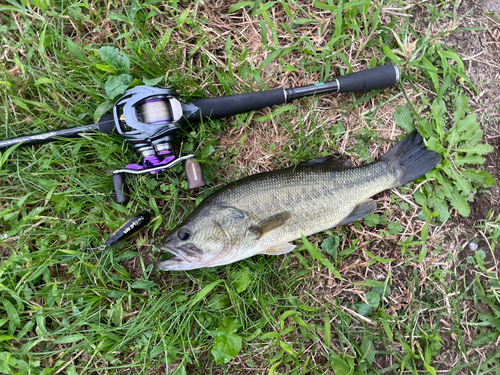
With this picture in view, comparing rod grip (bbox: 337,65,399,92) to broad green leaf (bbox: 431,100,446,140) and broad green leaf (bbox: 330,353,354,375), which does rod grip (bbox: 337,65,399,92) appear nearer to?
broad green leaf (bbox: 431,100,446,140)

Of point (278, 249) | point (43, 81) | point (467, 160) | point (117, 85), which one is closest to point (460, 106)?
point (467, 160)

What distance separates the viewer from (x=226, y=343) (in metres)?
3.02

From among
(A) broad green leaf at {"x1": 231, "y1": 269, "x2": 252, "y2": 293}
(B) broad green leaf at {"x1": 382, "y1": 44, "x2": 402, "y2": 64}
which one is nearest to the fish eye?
(A) broad green leaf at {"x1": 231, "y1": 269, "x2": 252, "y2": 293}

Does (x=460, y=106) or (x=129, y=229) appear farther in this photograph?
(x=460, y=106)

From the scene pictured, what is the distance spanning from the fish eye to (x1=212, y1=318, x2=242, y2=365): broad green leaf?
1.03m

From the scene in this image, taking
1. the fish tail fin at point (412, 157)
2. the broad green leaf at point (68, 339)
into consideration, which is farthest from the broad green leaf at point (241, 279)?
the fish tail fin at point (412, 157)

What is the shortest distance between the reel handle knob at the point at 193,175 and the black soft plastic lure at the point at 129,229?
58 centimetres

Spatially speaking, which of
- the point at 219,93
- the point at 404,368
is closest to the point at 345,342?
the point at 404,368

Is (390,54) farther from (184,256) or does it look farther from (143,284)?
(143,284)

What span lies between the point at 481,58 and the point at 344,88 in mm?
1883

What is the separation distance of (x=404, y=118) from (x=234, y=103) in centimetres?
196

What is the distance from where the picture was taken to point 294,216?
9.71 feet

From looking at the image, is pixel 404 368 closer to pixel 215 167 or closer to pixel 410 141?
pixel 410 141

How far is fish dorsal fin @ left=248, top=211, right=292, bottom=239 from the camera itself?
2875 mm
